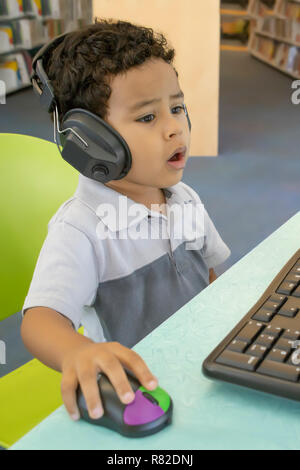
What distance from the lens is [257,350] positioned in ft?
1.81

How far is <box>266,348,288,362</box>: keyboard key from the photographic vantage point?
0.53 metres

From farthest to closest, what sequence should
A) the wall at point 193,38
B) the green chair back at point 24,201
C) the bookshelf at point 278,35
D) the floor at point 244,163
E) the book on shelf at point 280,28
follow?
1. the book on shelf at point 280,28
2. the bookshelf at point 278,35
3. the wall at point 193,38
4. the floor at point 244,163
5. the green chair back at point 24,201

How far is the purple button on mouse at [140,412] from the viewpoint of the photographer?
0.48 m

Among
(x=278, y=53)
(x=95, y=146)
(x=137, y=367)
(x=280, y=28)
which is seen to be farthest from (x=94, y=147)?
(x=280, y=28)

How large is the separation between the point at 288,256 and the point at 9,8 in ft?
18.1

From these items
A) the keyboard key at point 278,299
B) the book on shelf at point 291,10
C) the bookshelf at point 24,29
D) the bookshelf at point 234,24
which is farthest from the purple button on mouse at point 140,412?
the bookshelf at point 234,24

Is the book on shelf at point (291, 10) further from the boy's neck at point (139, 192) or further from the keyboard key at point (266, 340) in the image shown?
the keyboard key at point (266, 340)

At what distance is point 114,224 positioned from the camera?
3.00 ft

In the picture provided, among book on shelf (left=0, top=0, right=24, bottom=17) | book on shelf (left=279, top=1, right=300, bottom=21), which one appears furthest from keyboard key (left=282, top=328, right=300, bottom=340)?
book on shelf (left=279, top=1, right=300, bottom=21)

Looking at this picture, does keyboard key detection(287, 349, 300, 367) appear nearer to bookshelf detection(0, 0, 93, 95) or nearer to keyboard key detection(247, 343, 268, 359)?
keyboard key detection(247, 343, 268, 359)

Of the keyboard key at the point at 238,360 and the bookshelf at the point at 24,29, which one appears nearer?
the keyboard key at the point at 238,360

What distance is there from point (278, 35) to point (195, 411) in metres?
7.12

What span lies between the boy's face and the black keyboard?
1.03 feet
